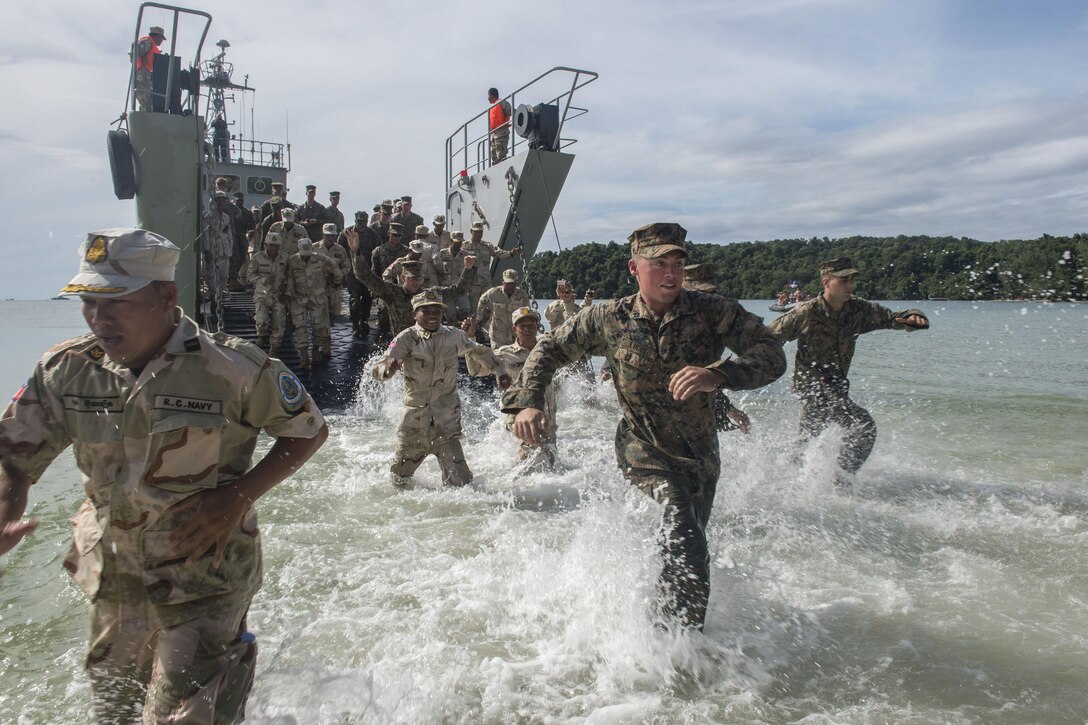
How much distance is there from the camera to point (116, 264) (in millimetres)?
2248

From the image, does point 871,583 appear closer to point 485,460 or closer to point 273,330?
point 485,460

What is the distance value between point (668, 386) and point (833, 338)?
3586 millimetres

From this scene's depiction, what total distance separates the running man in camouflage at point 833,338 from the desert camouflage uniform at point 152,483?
523 centimetres

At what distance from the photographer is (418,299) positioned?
688 centimetres

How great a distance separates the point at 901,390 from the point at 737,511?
12.8 meters

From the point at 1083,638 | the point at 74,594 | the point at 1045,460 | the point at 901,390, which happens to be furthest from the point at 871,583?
the point at 901,390

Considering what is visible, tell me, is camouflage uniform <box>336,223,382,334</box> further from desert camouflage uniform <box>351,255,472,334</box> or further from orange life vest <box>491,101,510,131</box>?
orange life vest <box>491,101,510,131</box>

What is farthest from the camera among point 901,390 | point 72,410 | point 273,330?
point 901,390

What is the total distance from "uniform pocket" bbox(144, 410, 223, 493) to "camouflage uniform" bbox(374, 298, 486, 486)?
4291mm

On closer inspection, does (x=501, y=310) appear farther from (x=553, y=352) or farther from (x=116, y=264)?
(x=116, y=264)

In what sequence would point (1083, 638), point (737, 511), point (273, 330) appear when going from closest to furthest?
point (1083, 638) < point (737, 511) < point (273, 330)

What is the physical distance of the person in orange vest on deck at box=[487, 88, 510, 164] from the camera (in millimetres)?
16500

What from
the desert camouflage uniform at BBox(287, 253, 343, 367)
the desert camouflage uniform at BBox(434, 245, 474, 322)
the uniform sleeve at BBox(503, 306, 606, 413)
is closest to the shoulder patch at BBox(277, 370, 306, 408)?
the uniform sleeve at BBox(503, 306, 606, 413)

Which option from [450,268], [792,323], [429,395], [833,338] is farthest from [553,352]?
[450,268]
